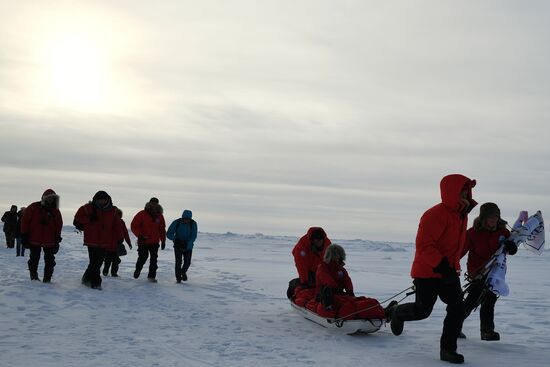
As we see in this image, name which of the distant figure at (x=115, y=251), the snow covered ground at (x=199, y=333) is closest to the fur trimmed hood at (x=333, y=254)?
the snow covered ground at (x=199, y=333)

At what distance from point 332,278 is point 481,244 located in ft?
6.72

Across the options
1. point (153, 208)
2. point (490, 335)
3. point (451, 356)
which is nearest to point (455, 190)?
point (451, 356)

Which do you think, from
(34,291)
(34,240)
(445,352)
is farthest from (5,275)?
(445,352)

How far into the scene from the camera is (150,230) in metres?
13.8

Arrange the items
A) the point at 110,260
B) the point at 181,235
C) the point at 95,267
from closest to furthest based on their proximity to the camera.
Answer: the point at 95,267
the point at 110,260
the point at 181,235

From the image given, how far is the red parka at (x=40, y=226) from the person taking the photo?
11.6 metres

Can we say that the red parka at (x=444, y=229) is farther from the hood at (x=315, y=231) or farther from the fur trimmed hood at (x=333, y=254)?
the hood at (x=315, y=231)

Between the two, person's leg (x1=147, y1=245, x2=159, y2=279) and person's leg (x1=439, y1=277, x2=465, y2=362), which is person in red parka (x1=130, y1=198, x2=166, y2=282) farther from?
person's leg (x1=439, y1=277, x2=465, y2=362)

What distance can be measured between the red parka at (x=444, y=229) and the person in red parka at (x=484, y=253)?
3.63 feet

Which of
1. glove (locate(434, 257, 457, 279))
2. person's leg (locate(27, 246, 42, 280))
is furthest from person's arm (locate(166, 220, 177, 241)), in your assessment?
glove (locate(434, 257, 457, 279))

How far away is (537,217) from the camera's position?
7.74 metres

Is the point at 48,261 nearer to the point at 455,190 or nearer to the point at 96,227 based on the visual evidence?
the point at 96,227

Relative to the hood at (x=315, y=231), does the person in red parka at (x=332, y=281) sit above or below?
below

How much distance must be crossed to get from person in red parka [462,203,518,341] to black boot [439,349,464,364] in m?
1.32
